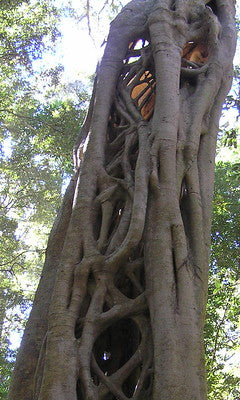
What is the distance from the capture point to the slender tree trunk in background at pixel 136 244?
2402mm

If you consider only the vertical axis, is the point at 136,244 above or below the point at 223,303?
below

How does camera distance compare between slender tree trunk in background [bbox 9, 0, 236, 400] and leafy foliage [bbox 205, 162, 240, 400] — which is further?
leafy foliage [bbox 205, 162, 240, 400]

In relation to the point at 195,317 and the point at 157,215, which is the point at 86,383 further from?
the point at 157,215

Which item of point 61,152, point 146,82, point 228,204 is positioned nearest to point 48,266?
point 146,82

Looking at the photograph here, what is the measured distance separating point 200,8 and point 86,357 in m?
3.08

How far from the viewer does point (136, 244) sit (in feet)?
8.79

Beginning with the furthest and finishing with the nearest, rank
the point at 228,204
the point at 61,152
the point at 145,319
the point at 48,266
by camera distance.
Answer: the point at 61,152
the point at 228,204
the point at 48,266
the point at 145,319

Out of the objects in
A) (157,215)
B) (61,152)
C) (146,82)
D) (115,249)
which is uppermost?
(61,152)

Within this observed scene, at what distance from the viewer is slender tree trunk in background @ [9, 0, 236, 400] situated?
2.40m

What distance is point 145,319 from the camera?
2.59m

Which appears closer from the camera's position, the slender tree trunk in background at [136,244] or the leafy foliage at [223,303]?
the slender tree trunk in background at [136,244]

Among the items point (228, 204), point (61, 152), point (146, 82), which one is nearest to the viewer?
point (146, 82)

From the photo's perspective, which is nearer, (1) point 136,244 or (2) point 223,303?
(1) point 136,244

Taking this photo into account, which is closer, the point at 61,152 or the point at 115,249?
the point at 115,249
